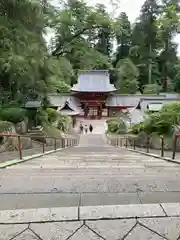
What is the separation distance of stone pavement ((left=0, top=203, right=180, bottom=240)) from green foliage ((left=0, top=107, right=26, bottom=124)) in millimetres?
12723

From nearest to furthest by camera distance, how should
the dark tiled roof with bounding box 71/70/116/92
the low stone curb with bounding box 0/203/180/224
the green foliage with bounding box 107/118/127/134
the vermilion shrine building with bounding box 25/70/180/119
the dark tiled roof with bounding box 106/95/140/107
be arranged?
the low stone curb with bounding box 0/203/180/224 → the green foliage with bounding box 107/118/127/134 → the vermilion shrine building with bounding box 25/70/180/119 → the dark tiled roof with bounding box 106/95/140/107 → the dark tiled roof with bounding box 71/70/116/92

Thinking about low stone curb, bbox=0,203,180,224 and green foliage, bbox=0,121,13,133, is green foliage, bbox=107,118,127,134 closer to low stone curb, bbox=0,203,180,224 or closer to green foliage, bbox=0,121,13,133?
green foliage, bbox=0,121,13,133

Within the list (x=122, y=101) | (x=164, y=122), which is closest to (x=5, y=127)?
(x=164, y=122)

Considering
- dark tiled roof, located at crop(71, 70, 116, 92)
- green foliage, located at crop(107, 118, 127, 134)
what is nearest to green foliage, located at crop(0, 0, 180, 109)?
green foliage, located at crop(107, 118, 127, 134)

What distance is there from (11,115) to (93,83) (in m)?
28.2

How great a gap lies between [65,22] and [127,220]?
55.7ft

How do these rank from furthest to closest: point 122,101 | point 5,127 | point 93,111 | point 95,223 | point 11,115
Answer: point 93,111, point 122,101, point 11,115, point 5,127, point 95,223

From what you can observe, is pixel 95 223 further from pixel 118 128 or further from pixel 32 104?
pixel 118 128

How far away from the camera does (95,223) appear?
1945 millimetres

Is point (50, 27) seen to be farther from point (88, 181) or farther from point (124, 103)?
point (124, 103)

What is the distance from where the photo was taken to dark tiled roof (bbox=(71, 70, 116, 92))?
40.8 metres

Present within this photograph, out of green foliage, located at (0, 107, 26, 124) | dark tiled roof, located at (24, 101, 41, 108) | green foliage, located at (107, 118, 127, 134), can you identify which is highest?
dark tiled roof, located at (24, 101, 41, 108)

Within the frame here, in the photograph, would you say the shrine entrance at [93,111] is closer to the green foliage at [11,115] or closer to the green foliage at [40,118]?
the green foliage at [40,118]

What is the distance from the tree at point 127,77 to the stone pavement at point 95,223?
43054 mm
